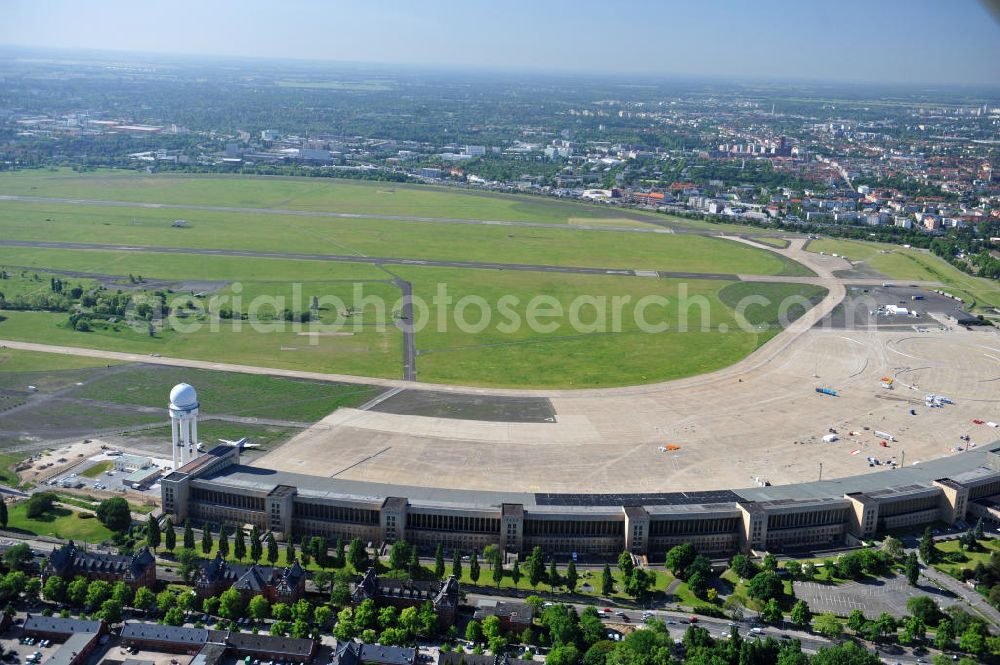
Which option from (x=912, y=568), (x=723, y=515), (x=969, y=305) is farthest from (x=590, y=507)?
(x=969, y=305)

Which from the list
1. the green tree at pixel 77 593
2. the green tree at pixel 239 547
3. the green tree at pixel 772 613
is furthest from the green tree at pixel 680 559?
the green tree at pixel 77 593

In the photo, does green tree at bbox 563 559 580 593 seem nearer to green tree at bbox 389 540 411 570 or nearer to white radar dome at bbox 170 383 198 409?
green tree at bbox 389 540 411 570

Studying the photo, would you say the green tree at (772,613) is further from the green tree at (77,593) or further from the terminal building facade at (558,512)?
the green tree at (77,593)

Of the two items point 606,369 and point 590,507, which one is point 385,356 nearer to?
point 606,369

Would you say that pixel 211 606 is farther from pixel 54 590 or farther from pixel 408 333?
pixel 408 333

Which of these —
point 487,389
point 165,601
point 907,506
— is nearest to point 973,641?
point 907,506

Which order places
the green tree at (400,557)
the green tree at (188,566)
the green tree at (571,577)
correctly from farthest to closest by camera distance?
the green tree at (400,557) < the green tree at (571,577) < the green tree at (188,566)
